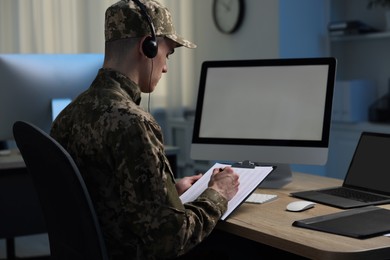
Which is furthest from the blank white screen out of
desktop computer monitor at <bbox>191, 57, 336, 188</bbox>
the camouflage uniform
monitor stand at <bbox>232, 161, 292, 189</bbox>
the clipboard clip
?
the camouflage uniform

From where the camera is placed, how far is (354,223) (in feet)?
5.70

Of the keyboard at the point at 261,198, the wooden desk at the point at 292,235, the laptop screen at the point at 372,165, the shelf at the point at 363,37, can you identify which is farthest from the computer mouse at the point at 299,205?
the shelf at the point at 363,37

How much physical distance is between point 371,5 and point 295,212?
2996 mm

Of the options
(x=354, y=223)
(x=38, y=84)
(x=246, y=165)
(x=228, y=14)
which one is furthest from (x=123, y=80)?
(x=228, y=14)

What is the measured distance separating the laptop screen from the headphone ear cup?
84 cm

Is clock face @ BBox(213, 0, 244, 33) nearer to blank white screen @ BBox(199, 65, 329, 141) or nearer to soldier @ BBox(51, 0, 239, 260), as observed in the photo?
blank white screen @ BBox(199, 65, 329, 141)

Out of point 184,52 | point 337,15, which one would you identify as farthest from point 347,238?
point 184,52

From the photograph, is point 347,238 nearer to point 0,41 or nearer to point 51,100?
point 51,100

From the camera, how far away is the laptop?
81.9 inches

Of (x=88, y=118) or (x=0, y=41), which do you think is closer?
(x=88, y=118)

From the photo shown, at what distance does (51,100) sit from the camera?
10.6 feet

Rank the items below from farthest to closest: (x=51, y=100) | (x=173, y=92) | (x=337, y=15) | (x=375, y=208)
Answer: (x=173, y=92) < (x=337, y=15) < (x=51, y=100) < (x=375, y=208)

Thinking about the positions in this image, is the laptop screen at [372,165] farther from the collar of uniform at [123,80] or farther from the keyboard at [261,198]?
the collar of uniform at [123,80]

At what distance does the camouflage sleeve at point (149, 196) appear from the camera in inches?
61.4
